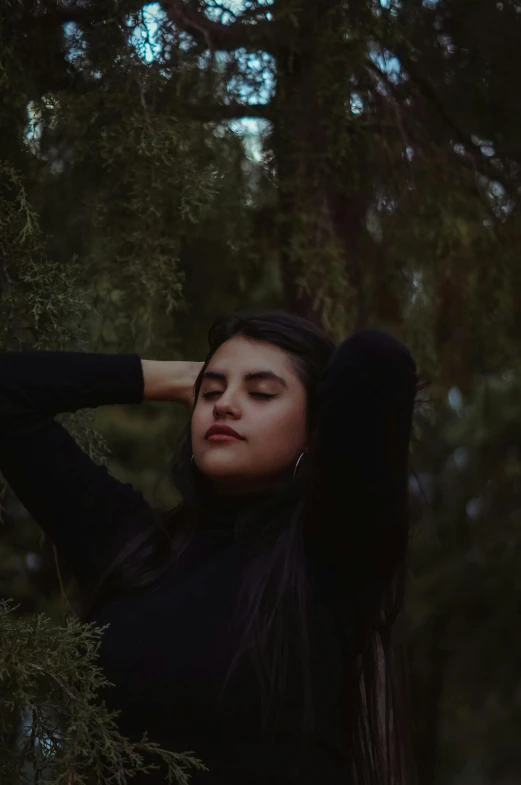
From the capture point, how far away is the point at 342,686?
7.39 feet

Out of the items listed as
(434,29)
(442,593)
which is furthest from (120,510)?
(442,593)

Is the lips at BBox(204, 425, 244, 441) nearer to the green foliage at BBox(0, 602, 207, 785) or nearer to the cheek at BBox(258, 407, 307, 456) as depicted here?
the cheek at BBox(258, 407, 307, 456)

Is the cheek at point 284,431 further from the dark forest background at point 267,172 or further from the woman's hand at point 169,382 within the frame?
the dark forest background at point 267,172

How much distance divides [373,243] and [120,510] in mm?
1831

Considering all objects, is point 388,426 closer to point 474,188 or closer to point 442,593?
point 474,188

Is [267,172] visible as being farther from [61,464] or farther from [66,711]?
[66,711]

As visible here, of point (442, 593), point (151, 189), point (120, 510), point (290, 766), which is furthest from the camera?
point (442, 593)

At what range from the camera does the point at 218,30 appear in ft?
10.9

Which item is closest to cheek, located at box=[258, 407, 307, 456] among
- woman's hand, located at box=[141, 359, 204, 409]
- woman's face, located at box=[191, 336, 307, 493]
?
woman's face, located at box=[191, 336, 307, 493]

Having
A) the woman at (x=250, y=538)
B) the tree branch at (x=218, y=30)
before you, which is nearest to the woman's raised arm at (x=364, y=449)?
the woman at (x=250, y=538)

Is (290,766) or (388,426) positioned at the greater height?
(388,426)

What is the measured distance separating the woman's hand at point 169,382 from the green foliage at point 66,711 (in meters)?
0.61

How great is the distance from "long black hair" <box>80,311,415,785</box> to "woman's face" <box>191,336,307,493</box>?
0.12 ft

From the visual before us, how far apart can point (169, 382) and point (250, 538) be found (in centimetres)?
48
